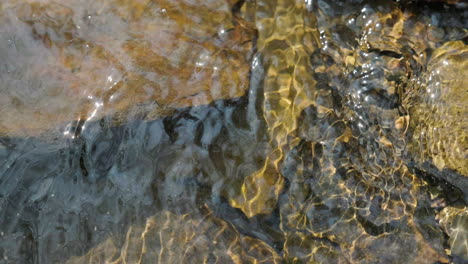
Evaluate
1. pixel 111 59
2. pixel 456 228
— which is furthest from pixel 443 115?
pixel 111 59

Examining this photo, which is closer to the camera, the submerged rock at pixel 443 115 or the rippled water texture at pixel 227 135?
the rippled water texture at pixel 227 135

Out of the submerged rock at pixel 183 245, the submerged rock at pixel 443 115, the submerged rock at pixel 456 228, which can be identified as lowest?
the submerged rock at pixel 183 245

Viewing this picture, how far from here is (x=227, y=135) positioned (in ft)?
11.5

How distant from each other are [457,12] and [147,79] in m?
2.88

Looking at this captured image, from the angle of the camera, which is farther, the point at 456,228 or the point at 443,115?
the point at 443,115

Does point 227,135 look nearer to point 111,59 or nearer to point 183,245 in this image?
point 183,245

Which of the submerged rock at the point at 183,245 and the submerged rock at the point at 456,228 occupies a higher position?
the submerged rock at the point at 456,228

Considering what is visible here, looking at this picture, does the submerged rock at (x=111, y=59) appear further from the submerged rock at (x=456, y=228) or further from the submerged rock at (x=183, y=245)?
the submerged rock at (x=456, y=228)

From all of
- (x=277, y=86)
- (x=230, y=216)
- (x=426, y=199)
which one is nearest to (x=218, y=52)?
(x=277, y=86)

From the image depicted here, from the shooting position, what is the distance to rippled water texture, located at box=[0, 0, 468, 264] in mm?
3178

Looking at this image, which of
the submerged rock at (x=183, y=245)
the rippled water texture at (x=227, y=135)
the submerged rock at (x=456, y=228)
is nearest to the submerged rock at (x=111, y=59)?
the rippled water texture at (x=227, y=135)

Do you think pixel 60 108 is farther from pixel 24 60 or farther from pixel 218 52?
pixel 218 52

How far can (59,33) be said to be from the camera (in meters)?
3.50

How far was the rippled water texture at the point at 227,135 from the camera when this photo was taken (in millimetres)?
3178
